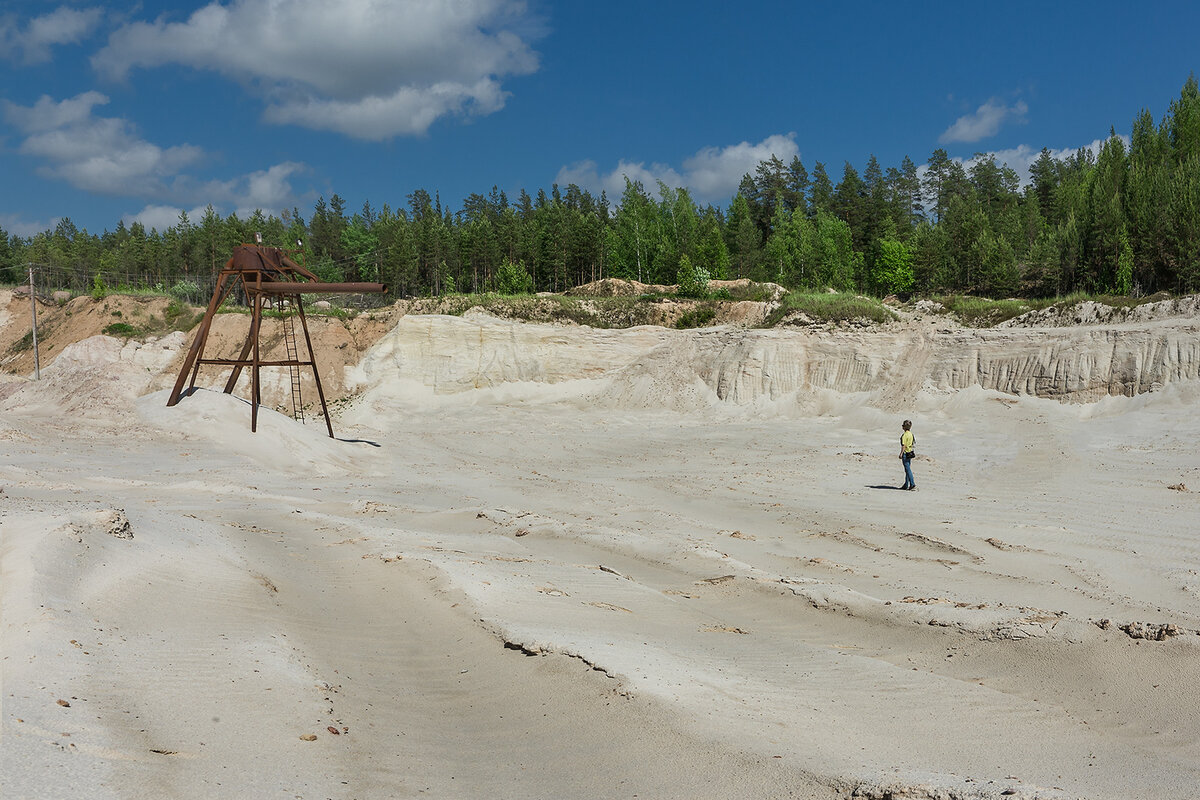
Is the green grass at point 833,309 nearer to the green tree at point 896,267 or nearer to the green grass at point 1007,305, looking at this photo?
the green grass at point 1007,305

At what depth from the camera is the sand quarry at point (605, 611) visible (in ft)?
15.3

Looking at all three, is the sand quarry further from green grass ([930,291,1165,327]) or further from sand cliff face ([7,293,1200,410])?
green grass ([930,291,1165,327])

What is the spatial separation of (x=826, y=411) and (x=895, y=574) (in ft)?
64.4

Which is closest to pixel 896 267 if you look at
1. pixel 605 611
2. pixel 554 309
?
pixel 554 309

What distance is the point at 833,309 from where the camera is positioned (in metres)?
36.0

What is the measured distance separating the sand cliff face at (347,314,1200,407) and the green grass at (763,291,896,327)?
2295 millimetres

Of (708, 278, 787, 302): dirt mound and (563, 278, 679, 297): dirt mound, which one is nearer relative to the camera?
(708, 278, 787, 302): dirt mound

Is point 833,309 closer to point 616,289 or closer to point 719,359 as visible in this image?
point 719,359

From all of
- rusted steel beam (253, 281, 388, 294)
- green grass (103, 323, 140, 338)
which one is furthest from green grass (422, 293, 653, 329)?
green grass (103, 323, 140, 338)

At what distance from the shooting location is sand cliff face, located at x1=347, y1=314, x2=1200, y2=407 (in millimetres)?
25156

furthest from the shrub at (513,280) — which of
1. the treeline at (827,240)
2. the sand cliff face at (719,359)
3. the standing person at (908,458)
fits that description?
the standing person at (908,458)

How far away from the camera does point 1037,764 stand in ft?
16.2

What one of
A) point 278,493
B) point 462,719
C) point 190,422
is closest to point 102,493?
point 278,493

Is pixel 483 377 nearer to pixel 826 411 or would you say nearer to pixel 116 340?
pixel 826 411
